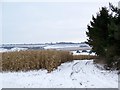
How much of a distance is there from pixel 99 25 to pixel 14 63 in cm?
1001

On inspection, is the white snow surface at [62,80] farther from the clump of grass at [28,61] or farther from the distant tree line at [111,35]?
the clump of grass at [28,61]

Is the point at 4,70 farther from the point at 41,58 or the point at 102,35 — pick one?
the point at 102,35

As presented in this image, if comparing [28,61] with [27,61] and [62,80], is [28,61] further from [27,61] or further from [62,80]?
[62,80]

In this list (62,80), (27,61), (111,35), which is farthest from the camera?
(27,61)

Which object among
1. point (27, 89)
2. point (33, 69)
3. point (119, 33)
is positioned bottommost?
point (33, 69)

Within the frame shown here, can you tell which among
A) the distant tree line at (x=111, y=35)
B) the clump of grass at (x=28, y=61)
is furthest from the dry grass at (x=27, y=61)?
the distant tree line at (x=111, y=35)

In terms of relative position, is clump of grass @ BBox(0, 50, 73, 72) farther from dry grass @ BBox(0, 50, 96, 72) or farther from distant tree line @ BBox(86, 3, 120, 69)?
distant tree line @ BBox(86, 3, 120, 69)

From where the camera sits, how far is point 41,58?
3394 centimetres

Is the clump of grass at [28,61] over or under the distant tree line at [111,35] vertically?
under

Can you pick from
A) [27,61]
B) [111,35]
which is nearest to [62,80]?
[111,35]

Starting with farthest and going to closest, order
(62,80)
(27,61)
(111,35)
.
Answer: (27,61), (111,35), (62,80)

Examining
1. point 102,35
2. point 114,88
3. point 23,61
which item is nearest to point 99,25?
point 102,35

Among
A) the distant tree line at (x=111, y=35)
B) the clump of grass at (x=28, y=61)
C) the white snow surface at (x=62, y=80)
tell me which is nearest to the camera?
the white snow surface at (x=62, y=80)

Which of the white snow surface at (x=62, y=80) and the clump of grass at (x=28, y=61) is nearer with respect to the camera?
the white snow surface at (x=62, y=80)
